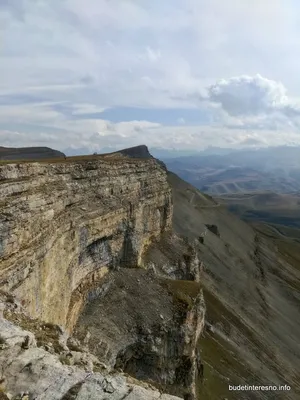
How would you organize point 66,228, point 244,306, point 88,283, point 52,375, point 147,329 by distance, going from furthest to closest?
point 244,306
point 88,283
point 147,329
point 66,228
point 52,375

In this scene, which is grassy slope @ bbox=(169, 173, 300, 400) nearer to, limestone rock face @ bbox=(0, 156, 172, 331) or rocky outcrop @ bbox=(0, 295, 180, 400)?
limestone rock face @ bbox=(0, 156, 172, 331)

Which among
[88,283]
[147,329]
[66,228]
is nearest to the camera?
[66,228]

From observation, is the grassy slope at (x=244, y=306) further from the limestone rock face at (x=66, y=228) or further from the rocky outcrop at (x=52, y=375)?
the rocky outcrop at (x=52, y=375)

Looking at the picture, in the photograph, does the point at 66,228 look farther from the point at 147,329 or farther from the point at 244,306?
the point at 244,306

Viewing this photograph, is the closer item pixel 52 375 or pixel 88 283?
pixel 52 375

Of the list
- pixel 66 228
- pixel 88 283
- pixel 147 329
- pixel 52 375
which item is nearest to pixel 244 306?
pixel 147 329

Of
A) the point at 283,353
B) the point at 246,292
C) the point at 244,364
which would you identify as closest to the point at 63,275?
the point at 244,364

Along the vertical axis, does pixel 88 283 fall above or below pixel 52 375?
below

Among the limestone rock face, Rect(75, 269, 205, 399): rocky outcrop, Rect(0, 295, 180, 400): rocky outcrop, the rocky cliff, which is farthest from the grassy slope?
Rect(0, 295, 180, 400): rocky outcrop
